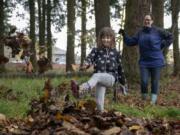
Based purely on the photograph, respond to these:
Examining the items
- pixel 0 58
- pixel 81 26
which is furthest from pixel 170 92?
pixel 81 26

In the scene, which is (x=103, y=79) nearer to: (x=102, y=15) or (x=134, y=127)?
(x=134, y=127)

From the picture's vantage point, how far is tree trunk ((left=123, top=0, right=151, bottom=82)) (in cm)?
1708

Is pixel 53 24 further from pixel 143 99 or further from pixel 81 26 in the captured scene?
pixel 143 99

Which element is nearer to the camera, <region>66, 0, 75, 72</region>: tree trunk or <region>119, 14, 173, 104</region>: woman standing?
<region>119, 14, 173, 104</region>: woman standing

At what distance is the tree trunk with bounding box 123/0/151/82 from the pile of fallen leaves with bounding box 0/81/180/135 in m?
9.37

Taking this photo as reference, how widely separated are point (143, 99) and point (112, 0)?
2124 cm

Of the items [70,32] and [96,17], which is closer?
[96,17]

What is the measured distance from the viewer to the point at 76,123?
658cm

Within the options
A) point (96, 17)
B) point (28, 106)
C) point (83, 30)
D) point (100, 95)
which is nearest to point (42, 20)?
point (83, 30)

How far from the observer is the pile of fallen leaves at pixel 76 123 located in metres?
6.33

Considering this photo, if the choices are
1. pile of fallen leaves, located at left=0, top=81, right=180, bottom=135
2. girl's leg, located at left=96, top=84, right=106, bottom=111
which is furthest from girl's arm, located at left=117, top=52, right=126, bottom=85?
pile of fallen leaves, located at left=0, top=81, right=180, bottom=135

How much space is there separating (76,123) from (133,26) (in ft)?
35.4

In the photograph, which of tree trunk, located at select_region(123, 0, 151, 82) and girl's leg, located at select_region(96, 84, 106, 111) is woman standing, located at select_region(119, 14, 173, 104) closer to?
tree trunk, located at select_region(123, 0, 151, 82)

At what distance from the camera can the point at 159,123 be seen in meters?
7.55
